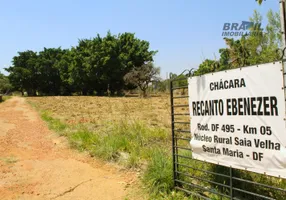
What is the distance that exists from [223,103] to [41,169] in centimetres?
385

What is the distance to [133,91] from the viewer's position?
4216 centimetres

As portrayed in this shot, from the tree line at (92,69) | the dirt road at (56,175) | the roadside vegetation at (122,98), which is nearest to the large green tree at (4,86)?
the roadside vegetation at (122,98)

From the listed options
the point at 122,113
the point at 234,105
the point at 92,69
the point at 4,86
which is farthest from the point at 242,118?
the point at 4,86

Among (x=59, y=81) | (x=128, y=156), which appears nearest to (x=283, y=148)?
(x=128, y=156)

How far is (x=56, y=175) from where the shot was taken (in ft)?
16.4

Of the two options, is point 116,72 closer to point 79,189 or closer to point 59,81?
point 59,81

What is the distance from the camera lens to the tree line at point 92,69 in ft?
128

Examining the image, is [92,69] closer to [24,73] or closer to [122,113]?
[24,73]

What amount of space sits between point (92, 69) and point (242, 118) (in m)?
39.0

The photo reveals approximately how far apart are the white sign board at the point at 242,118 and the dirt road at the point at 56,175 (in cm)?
163

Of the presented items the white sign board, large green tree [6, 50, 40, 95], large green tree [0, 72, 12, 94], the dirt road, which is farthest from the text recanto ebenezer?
large green tree [0, 72, 12, 94]

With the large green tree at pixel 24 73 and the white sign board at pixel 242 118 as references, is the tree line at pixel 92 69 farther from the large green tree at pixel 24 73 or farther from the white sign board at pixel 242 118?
the white sign board at pixel 242 118

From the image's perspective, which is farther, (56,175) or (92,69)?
(92,69)

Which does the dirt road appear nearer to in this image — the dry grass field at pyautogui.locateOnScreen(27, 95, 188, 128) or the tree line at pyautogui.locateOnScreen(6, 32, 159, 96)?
Answer: the dry grass field at pyautogui.locateOnScreen(27, 95, 188, 128)
